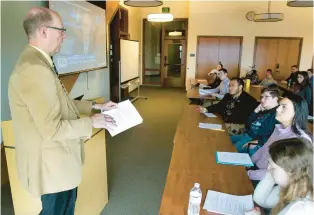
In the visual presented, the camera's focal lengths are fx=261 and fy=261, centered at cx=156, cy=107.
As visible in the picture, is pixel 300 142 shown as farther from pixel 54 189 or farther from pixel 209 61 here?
pixel 209 61

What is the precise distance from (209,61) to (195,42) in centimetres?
82

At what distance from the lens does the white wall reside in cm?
825

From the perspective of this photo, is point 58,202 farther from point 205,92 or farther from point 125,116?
point 205,92

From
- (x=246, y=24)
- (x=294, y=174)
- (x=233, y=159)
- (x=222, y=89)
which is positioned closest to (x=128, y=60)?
(x=222, y=89)

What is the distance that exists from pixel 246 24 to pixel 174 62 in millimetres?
2977

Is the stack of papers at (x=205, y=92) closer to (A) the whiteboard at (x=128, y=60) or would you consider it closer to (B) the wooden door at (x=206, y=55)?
(A) the whiteboard at (x=128, y=60)

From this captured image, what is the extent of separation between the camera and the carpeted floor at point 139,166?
250 centimetres

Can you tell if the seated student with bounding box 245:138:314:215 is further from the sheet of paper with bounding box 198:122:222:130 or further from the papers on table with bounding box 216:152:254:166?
the sheet of paper with bounding box 198:122:222:130

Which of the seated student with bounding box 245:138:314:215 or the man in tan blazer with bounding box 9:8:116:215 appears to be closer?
the seated student with bounding box 245:138:314:215

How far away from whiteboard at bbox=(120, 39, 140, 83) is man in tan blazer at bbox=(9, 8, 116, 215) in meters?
5.24

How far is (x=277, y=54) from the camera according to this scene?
871cm

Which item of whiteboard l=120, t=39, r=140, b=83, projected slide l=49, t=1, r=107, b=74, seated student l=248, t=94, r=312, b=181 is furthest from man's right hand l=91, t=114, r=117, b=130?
Result: whiteboard l=120, t=39, r=140, b=83

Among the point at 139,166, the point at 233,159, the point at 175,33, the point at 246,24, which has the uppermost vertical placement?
the point at 246,24

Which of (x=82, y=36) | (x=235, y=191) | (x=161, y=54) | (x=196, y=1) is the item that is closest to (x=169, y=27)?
(x=161, y=54)
